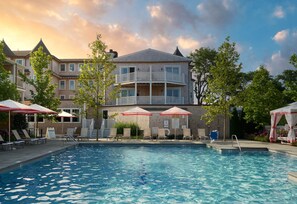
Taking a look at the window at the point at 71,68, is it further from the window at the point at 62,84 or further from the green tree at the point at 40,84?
the green tree at the point at 40,84

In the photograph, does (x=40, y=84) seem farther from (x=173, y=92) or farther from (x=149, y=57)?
(x=173, y=92)

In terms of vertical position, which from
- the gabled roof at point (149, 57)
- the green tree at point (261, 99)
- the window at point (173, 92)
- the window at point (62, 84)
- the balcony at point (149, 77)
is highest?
the gabled roof at point (149, 57)

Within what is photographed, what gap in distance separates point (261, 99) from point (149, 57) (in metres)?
14.5

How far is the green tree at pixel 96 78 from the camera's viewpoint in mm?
25047

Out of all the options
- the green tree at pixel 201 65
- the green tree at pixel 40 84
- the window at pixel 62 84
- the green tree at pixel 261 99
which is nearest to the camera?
the green tree at pixel 261 99

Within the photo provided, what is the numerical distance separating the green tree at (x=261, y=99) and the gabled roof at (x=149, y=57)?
1038 cm

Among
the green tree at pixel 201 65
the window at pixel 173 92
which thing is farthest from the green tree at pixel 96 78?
the green tree at pixel 201 65

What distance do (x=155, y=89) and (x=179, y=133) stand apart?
29.6 ft

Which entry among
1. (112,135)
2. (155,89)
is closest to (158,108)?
(155,89)

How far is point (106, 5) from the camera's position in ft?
54.9

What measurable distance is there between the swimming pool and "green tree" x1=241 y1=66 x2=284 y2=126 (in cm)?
1106

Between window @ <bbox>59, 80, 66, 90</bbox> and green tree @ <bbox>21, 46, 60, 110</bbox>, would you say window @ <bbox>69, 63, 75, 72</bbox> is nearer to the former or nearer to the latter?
window @ <bbox>59, 80, 66, 90</bbox>

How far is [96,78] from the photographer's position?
2527cm

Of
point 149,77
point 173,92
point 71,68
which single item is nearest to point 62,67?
point 71,68
